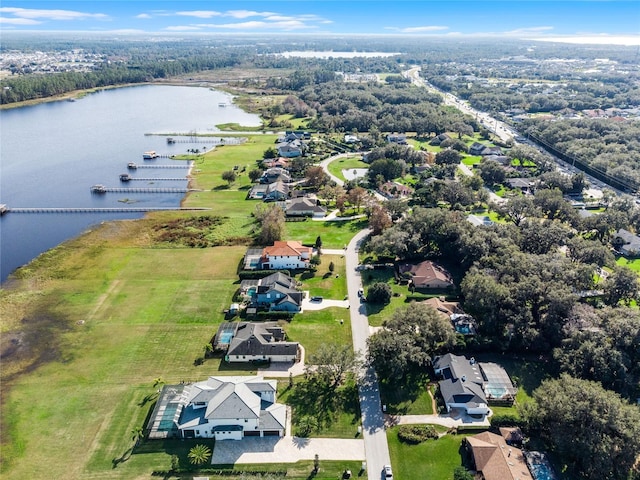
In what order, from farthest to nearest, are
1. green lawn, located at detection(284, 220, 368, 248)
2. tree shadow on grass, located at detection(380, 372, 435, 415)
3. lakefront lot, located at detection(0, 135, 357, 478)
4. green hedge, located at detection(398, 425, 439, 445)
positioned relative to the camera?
green lawn, located at detection(284, 220, 368, 248), tree shadow on grass, located at detection(380, 372, 435, 415), green hedge, located at detection(398, 425, 439, 445), lakefront lot, located at detection(0, 135, 357, 478)

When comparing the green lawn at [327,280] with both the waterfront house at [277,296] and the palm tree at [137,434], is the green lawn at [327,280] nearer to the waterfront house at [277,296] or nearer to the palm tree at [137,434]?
the waterfront house at [277,296]

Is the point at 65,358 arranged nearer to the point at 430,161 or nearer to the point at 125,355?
the point at 125,355

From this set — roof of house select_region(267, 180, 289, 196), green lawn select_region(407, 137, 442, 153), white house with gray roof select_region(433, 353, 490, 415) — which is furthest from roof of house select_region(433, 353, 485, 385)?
green lawn select_region(407, 137, 442, 153)

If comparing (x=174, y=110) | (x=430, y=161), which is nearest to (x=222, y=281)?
(x=430, y=161)

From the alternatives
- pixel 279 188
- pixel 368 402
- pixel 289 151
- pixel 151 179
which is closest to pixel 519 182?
pixel 279 188

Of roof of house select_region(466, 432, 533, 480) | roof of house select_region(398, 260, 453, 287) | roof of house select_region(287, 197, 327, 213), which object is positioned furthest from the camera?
roof of house select_region(287, 197, 327, 213)

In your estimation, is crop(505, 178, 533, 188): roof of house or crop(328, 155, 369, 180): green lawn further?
crop(328, 155, 369, 180): green lawn

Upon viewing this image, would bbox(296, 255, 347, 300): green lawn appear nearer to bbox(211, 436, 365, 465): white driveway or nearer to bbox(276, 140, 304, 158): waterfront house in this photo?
bbox(211, 436, 365, 465): white driveway
